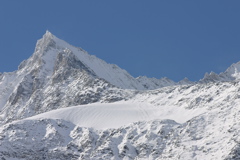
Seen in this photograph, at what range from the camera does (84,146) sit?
567 ft

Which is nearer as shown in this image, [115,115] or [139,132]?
[139,132]

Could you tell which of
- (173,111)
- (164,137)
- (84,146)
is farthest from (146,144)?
(173,111)

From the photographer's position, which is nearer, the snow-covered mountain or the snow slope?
the snow-covered mountain

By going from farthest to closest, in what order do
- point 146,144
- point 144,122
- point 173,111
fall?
1. point 173,111
2. point 144,122
3. point 146,144

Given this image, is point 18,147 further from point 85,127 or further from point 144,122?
point 144,122

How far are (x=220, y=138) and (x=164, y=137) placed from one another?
1466 cm

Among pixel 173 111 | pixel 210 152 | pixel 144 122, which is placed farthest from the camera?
pixel 173 111

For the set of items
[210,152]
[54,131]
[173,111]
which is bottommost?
[210,152]

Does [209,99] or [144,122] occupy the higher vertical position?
[209,99]

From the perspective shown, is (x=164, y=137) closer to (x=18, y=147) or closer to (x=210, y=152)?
(x=210, y=152)

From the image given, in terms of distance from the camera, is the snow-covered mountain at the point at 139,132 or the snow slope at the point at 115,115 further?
the snow slope at the point at 115,115

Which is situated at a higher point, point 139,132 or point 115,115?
point 115,115

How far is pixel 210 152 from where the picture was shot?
155000 mm

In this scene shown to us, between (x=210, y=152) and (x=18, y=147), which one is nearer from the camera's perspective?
(x=210, y=152)
